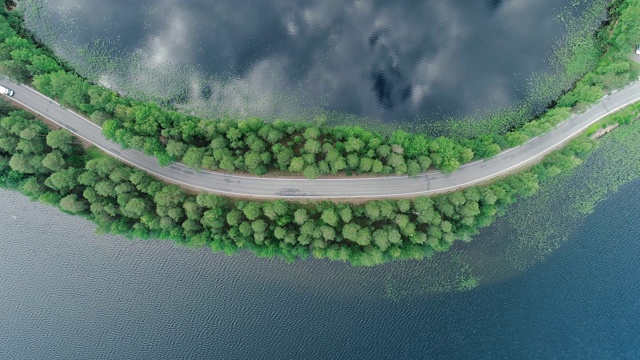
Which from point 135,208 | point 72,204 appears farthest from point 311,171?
point 72,204

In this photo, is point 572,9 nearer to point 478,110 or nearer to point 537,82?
point 537,82

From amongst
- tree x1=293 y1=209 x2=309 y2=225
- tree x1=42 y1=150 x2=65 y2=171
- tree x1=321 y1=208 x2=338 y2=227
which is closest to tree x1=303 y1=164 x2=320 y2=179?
tree x1=293 y1=209 x2=309 y2=225

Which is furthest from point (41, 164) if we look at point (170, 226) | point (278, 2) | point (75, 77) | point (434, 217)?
point (434, 217)

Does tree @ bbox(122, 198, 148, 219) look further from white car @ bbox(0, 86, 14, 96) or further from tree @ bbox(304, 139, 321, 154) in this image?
white car @ bbox(0, 86, 14, 96)

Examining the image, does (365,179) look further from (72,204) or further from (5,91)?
(5,91)

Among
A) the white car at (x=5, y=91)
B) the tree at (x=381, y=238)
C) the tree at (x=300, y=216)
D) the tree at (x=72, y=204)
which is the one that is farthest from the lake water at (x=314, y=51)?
the tree at (x=381, y=238)

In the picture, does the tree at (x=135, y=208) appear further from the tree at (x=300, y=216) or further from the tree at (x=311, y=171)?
the tree at (x=311, y=171)

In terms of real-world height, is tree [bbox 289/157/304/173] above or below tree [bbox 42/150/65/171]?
above
